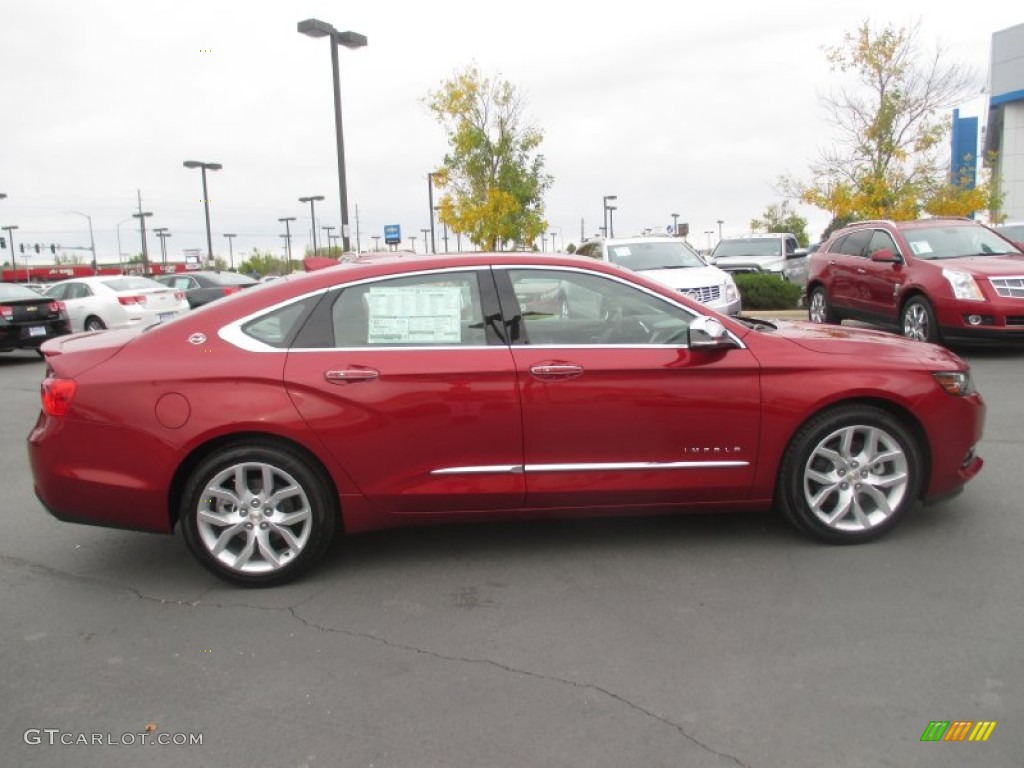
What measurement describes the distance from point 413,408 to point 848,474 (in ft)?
7.24

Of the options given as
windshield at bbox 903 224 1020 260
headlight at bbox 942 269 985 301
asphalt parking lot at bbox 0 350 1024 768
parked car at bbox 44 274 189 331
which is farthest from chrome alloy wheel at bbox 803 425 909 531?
parked car at bbox 44 274 189 331

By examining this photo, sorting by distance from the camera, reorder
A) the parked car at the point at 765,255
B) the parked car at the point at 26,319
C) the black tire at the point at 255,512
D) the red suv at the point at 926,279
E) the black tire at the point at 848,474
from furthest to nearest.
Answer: the parked car at the point at 765,255 → the parked car at the point at 26,319 → the red suv at the point at 926,279 → the black tire at the point at 848,474 → the black tire at the point at 255,512

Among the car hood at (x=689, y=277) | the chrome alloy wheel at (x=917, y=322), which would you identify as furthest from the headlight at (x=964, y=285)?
the car hood at (x=689, y=277)

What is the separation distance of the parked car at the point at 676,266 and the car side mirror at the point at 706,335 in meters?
7.14

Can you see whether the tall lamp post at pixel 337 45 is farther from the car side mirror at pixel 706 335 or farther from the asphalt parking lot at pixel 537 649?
the car side mirror at pixel 706 335

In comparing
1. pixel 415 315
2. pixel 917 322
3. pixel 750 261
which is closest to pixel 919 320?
pixel 917 322

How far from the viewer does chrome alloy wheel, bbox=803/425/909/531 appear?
4371mm

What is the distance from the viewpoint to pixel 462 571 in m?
4.34

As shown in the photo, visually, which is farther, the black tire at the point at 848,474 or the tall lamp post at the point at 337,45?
the tall lamp post at the point at 337,45

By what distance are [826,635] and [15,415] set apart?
9026mm

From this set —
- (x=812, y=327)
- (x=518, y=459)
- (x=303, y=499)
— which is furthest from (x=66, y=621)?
(x=812, y=327)

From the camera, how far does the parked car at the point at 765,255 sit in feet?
72.8

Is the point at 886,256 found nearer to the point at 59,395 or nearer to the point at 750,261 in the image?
the point at 59,395

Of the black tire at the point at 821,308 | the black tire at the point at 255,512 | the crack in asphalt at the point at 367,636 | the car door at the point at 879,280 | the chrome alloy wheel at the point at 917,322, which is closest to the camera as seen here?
the crack in asphalt at the point at 367,636
